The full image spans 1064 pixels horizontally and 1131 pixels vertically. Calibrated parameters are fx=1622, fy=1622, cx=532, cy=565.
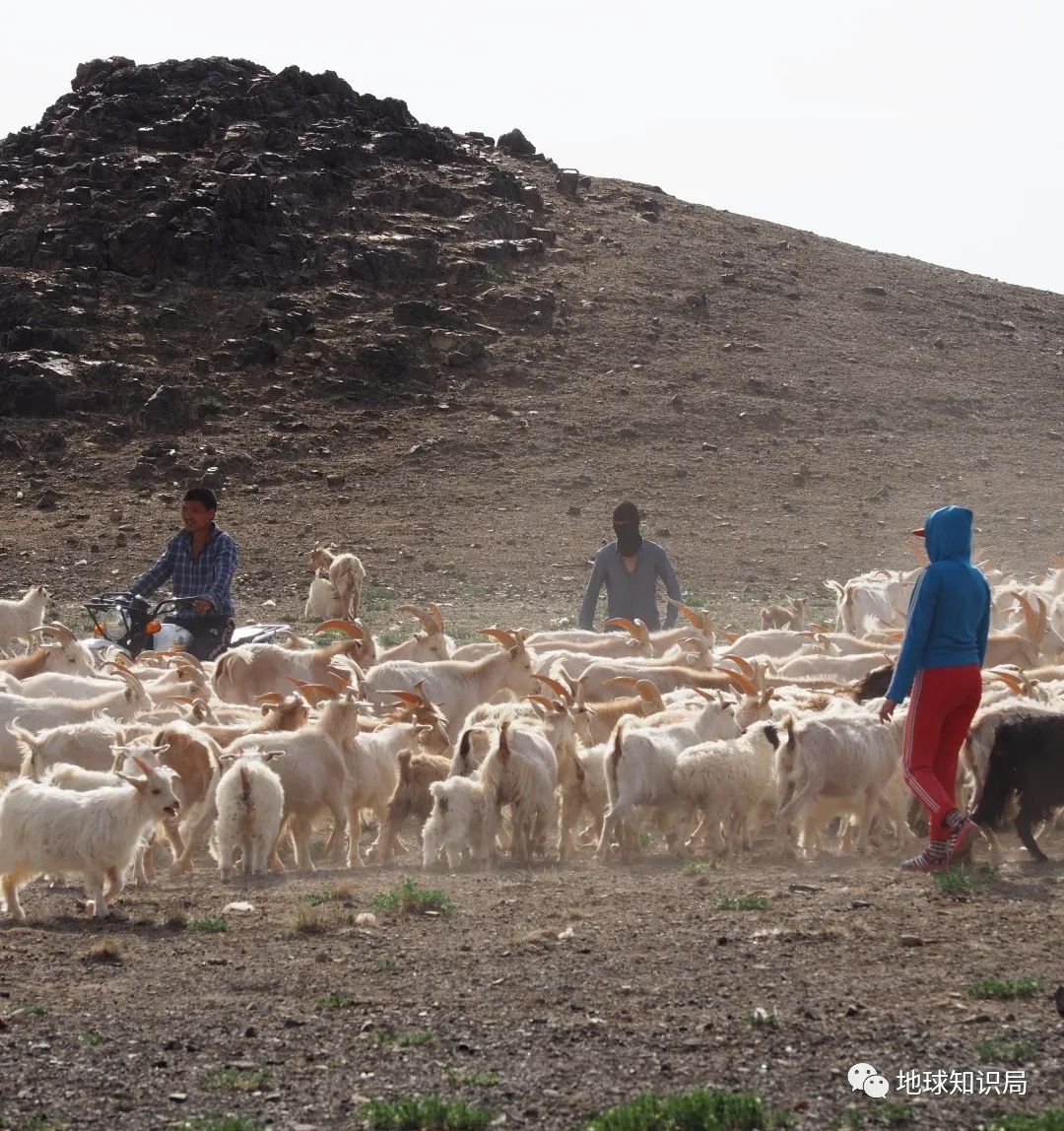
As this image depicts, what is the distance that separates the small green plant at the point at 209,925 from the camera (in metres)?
6.99

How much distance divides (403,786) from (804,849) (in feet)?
8.01

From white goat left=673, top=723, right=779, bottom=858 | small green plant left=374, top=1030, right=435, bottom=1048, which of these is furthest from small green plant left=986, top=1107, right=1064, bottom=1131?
white goat left=673, top=723, right=779, bottom=858

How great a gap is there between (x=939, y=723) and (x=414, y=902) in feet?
8.64

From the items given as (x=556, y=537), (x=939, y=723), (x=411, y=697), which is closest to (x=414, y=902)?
(x=939, y=723)

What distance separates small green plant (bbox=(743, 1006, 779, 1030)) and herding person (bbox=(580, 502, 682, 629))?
26.5 ft

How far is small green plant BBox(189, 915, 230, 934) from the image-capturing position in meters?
6.99

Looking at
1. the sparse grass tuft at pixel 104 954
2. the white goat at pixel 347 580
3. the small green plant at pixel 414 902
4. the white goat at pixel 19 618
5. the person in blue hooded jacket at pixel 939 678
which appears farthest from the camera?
the white goat at pixel 347 580

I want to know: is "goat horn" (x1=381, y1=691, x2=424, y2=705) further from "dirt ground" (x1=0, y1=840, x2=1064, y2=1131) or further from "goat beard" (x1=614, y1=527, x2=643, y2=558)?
"goat beard" (x1=614, y1=527, x2=643, y2=558)

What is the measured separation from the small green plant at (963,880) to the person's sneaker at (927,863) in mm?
93

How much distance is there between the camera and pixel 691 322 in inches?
1809

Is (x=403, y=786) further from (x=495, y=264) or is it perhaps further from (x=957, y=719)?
(x=495, y=264)

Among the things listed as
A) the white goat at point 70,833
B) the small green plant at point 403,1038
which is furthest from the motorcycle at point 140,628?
the small green plant at point 403,1038

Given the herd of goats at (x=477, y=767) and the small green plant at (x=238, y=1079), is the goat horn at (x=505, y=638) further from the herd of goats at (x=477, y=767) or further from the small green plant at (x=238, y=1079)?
the small green plant at (x=238, y=1079)

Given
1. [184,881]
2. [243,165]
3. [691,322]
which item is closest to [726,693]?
[184,881]
